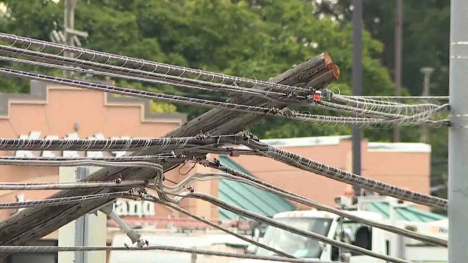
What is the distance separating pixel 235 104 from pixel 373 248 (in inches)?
405

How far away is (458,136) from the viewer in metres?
6.27

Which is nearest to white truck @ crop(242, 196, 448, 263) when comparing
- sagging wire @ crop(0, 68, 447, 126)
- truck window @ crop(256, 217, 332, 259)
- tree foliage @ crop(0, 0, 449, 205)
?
truck window @ crop(256, 217, 332, 259)

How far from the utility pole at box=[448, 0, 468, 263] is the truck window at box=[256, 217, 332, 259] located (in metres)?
7.80

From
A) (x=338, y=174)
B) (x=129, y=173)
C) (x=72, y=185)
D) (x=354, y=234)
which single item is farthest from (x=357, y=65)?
(x=72, y=185)

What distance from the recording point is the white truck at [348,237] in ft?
47.1

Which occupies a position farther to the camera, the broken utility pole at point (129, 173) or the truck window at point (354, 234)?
the truck window at point (354, 234)

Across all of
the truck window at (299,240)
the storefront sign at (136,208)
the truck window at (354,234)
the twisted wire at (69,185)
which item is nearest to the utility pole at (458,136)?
the twisted wire at (69,185)

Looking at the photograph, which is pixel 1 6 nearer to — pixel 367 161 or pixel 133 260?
pixel 367 161

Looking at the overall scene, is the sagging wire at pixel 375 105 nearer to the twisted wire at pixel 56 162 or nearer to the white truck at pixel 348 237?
the twisted wire at pixel 56 162

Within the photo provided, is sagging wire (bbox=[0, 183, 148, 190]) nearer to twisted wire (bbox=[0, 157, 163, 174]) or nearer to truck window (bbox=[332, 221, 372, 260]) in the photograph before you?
twisted wire (bbox=[0, 157, 163, 174])

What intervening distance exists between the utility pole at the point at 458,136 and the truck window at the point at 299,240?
7803 millimetres

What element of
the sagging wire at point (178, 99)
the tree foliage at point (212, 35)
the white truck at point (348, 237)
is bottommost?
the white truck at point (348, 237)

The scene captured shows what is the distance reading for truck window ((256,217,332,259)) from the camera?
46.9 ft

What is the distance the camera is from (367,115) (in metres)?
6.44
